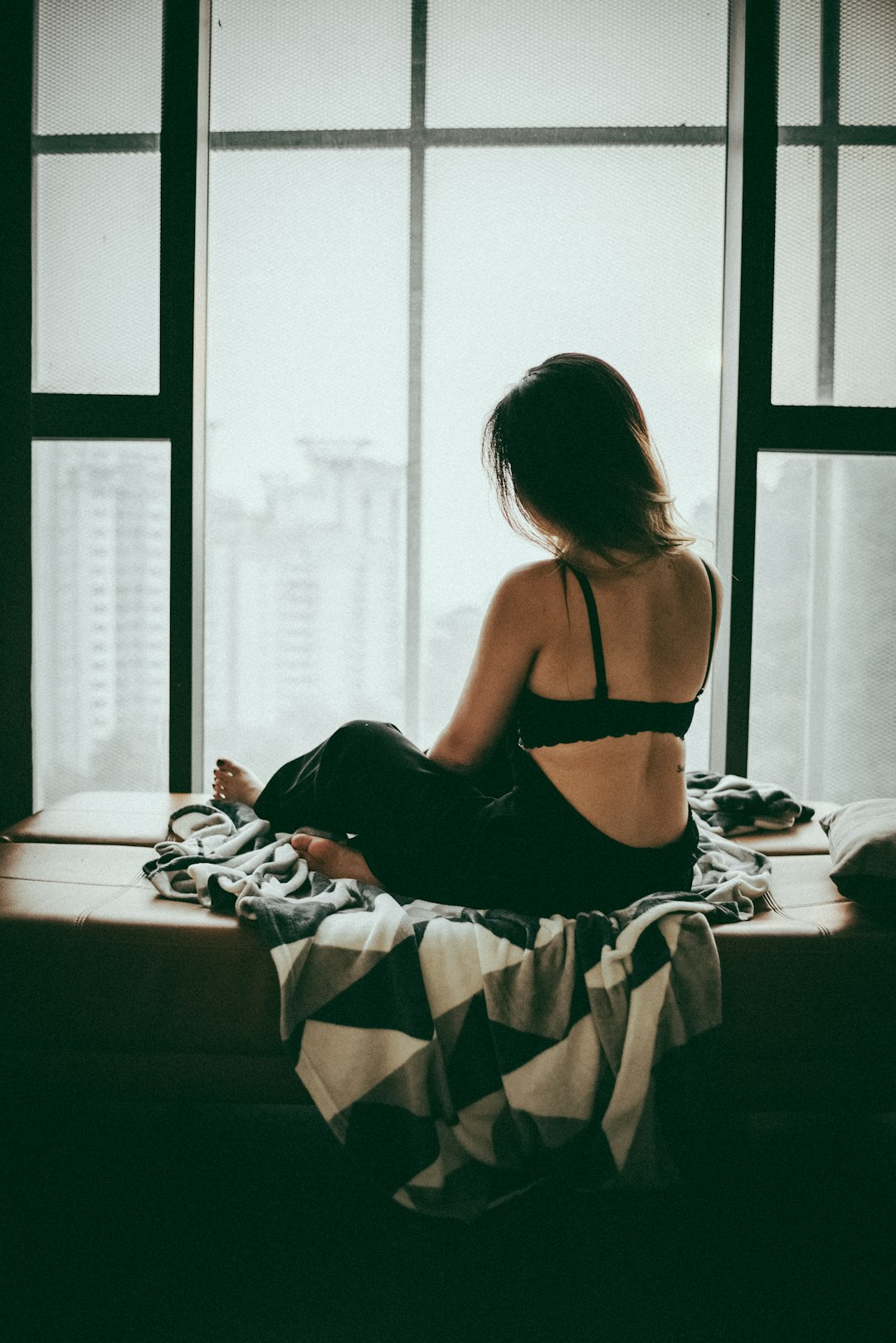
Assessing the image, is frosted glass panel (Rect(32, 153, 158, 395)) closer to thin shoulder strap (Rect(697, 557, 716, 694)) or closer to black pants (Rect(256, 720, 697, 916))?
black pants (Rect(256, 720, 697, 916))

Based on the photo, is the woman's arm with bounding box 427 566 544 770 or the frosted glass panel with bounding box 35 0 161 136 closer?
the woman's arm with bounding box 427 566 544 770

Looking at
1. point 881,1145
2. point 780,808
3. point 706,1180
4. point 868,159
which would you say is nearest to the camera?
point 706,1180

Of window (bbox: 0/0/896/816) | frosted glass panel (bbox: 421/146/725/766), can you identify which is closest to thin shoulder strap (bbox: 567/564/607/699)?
window (bbox: 0/0/896/816)

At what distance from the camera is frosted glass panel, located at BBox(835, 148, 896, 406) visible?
83.1 inches

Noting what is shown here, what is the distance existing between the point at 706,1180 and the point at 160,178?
265 centimetres

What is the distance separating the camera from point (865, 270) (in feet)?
6.97

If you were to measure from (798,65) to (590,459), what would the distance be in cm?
179

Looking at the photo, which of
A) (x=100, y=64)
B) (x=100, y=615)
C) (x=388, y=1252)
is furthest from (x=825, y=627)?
(x=100, y=64)

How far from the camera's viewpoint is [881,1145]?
1.30 metres

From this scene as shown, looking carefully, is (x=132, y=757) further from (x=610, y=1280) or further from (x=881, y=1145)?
(x=881, y=1145)

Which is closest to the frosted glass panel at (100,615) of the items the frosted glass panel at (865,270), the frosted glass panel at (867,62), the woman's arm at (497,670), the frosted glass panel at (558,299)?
the frosted glass panel at (558,299)

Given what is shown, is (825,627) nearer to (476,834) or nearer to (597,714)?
(597,714)

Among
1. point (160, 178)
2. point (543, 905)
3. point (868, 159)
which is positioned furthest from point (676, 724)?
point (160, 178)

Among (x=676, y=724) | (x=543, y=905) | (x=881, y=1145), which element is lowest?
Answer: (x=881, y=1145)
